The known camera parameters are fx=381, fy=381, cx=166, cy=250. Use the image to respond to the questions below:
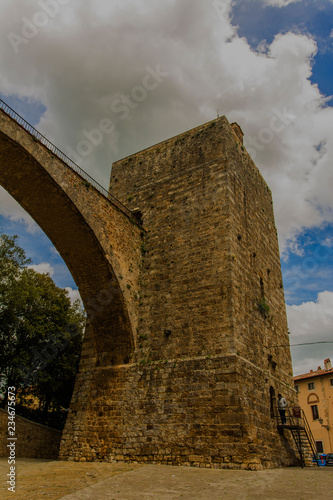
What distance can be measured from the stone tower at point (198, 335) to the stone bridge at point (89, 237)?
0.37 m

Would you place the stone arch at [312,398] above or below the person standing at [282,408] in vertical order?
above

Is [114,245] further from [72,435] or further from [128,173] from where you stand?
[72,435]

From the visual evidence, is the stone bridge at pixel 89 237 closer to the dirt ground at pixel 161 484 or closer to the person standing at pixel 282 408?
the dirt ground at pixel 161 484

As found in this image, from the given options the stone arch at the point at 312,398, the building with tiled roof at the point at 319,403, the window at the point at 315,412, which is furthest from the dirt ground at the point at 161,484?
the window at the point at 315,412

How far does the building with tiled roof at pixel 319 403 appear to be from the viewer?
1053 inches

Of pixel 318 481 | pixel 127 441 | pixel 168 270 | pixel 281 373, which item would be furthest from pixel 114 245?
pixel 318 481

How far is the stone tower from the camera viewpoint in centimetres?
863

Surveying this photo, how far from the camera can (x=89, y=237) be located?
1048 centimetres

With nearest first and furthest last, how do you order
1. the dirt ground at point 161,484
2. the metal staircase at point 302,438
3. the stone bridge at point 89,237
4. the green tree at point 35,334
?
the dirt ground at point 161,484, the stone bridge at point 89,237, the metal staircase at point 302,438, the green tree at point 35,334

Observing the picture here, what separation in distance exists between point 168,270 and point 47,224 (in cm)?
367

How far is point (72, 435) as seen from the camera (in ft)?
33.4

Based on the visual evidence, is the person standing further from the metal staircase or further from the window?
the window

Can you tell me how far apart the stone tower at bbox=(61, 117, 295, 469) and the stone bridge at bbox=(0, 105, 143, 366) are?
1.22 feet

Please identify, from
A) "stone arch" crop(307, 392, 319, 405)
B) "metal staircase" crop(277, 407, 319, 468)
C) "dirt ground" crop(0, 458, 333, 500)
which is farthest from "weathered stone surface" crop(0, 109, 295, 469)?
"stone arch" crop(307, 392, 319, 405)
